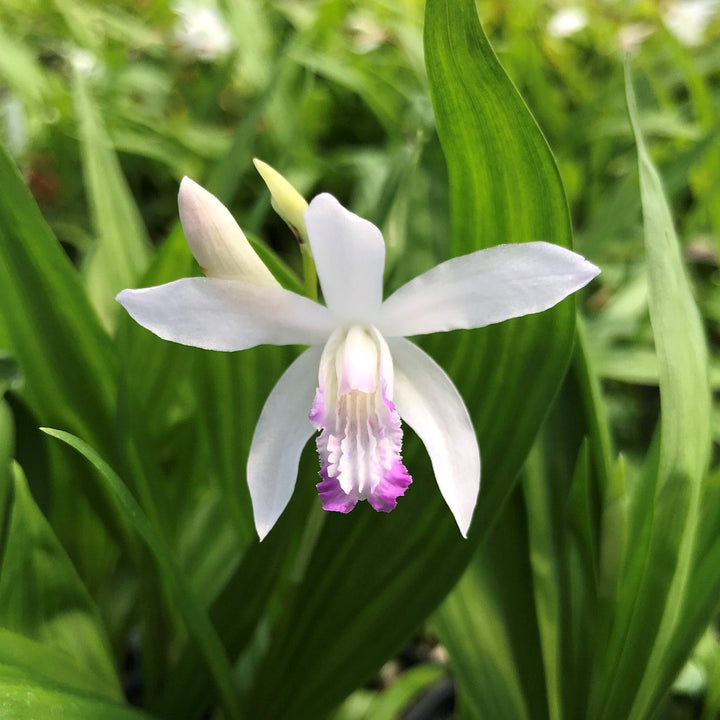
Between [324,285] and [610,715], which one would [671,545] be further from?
[324,285]

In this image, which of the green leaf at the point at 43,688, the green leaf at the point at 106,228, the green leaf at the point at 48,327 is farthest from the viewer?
the green leaf at the point at 106,228

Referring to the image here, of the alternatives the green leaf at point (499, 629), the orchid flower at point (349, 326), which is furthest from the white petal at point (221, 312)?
the green leaf at point (499, 629)

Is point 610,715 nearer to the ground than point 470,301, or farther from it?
nearer to the ground

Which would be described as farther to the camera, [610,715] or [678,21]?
[678,21]

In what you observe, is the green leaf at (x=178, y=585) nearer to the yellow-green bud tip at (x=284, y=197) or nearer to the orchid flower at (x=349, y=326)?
the orchid flower at (x=349, y=326)

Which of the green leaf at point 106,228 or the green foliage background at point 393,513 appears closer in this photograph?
the green foliage background at point 393,513

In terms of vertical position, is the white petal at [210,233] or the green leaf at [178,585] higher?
the white petal at [210,233]

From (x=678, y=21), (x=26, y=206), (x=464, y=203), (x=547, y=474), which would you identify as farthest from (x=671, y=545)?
(x=678, y=21)
